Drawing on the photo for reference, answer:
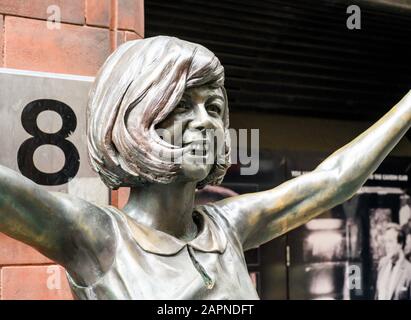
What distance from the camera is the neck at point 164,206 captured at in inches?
58.3

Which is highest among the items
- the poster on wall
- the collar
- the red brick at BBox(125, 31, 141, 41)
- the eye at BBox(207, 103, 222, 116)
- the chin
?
the red brick at BBox(125, 31, 141, 41)

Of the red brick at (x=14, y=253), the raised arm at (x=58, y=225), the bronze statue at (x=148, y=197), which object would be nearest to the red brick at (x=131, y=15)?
the red brick at (x=14, y=253)

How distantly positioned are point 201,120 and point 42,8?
147 centimetres

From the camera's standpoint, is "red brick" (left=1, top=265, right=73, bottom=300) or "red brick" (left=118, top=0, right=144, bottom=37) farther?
"red brick" (left=118, top=0, right=144, bottom=37)

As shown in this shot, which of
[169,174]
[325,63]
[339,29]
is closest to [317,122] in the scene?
[325,63]

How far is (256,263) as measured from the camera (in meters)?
4.04

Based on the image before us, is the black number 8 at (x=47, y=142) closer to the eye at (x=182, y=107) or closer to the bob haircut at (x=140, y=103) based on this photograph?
the bob haircut at (x=140, y=103)

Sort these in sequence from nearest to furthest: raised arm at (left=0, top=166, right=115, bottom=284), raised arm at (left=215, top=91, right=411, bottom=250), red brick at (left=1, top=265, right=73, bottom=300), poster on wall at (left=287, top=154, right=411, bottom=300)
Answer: raised arm at (left=0, top=166, right=115, bottom=284) < raised arm at (left=215, top=91, right=411, bottom=250) < red brick at (left=1, top=265, right=73, bottom=300) < poster on wall at (left=287, top=154, right=411, bottom=300)

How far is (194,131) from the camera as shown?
1.42m

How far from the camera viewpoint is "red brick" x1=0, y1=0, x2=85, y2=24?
8.35 feet

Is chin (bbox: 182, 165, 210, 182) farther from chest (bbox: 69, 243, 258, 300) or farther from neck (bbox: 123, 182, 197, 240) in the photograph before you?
chest (bbox: 69, 243, 258, 300)

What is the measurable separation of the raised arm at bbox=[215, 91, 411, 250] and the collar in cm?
10

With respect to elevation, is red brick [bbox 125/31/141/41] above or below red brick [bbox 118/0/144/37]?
below

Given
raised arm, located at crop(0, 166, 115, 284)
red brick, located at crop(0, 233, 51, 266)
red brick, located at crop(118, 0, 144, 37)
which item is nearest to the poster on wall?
red brick, located at crop(118, 0, 144, 37)
